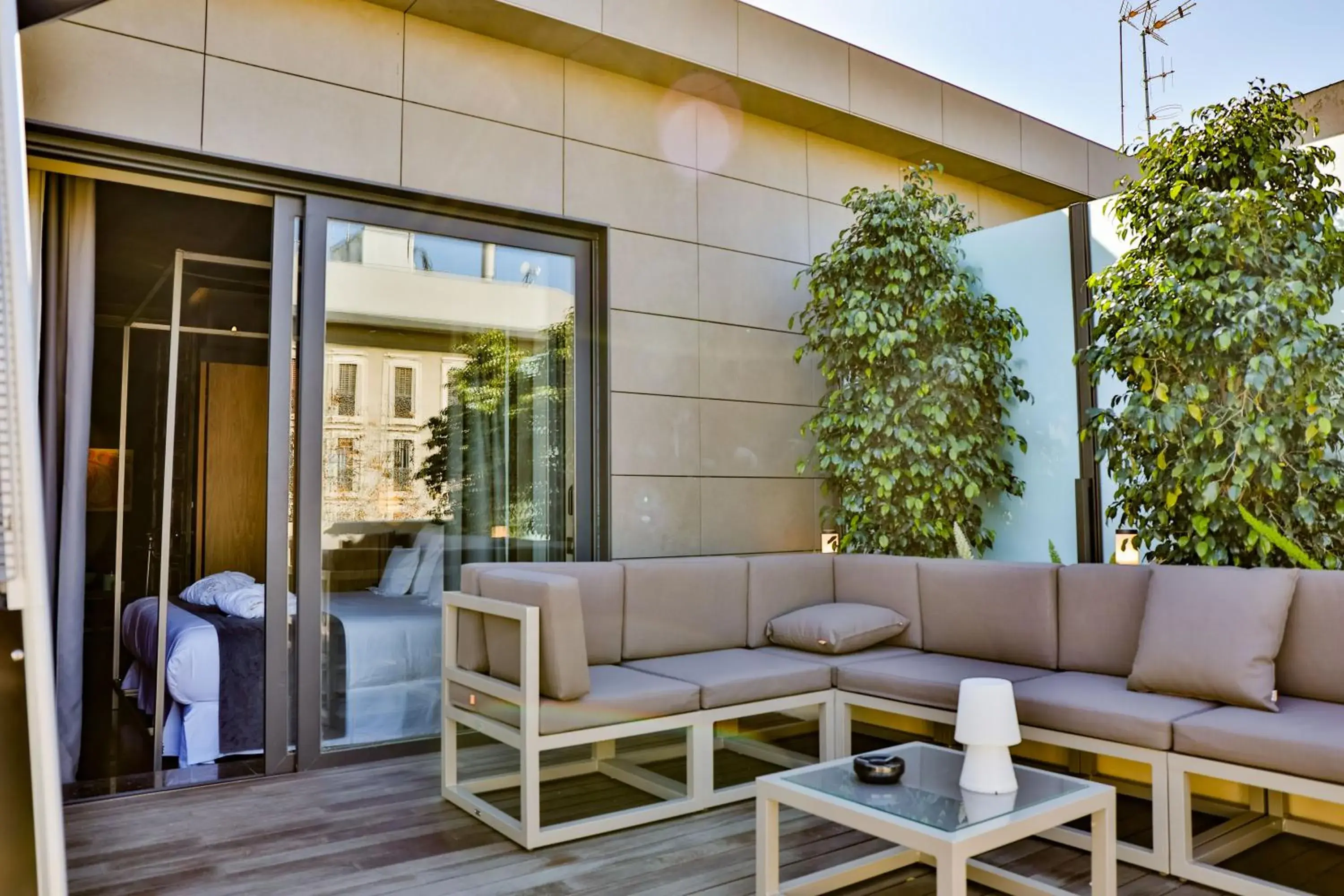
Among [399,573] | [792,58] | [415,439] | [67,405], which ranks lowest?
[399,573]

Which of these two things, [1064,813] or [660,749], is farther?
[660,749]

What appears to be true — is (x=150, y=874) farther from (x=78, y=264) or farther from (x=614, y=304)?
(x=614, y=304)

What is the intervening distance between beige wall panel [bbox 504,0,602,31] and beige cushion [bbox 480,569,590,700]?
2590 millimetres

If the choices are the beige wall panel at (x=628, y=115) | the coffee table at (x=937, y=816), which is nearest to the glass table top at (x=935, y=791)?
the coffee table at (x=937, y=816)

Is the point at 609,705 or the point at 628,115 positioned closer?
the point at 609,705

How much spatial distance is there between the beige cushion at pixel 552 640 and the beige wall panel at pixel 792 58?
10.2 ft

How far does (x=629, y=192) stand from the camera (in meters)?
5.17

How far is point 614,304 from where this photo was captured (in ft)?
16.6

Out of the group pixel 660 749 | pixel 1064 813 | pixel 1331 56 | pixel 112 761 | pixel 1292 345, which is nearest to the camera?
pixel 1064 813

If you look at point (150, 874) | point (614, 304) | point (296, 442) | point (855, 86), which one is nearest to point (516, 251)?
point (614, 304)

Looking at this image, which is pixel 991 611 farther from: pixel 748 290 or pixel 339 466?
pixel 339 466

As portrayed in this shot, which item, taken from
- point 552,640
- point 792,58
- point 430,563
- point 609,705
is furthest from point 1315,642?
point 792,58

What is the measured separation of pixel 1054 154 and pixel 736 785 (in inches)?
193

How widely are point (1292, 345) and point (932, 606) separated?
174cm
